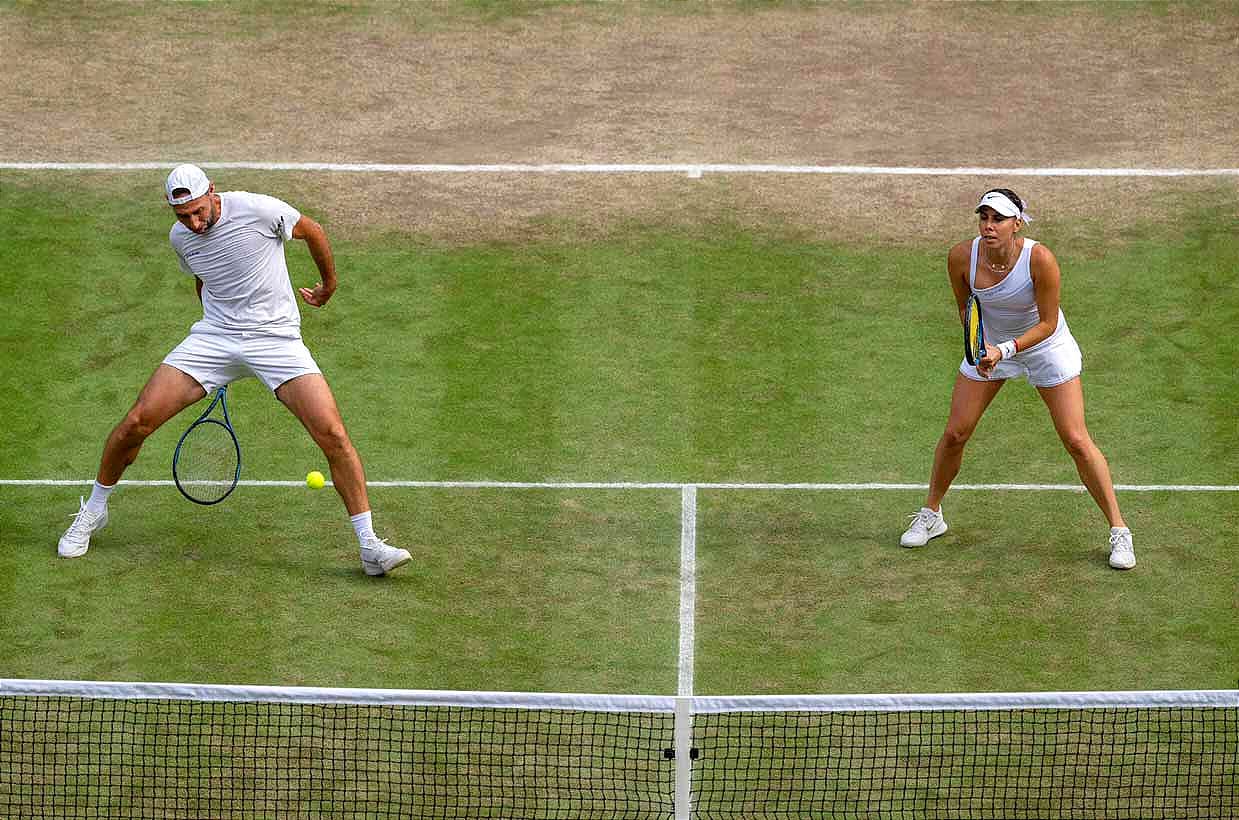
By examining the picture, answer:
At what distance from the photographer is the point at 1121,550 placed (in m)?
10.5

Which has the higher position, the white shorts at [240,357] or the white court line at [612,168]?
the white shorts at [240,357]

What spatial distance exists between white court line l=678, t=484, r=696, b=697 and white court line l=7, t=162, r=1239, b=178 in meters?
4.33

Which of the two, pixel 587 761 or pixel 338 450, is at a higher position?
pixel 338 450

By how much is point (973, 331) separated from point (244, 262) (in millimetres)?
3689

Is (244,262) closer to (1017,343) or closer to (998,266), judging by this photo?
(998,266)

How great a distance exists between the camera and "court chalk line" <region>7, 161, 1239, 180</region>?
15.1 meters

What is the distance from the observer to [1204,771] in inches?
346

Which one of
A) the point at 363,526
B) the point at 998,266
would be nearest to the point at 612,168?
the point at 363,526

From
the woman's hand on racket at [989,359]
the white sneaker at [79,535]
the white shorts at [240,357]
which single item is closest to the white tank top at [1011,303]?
the woman's hand on racket at [989,359]

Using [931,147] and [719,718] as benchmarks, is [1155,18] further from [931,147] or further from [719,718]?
[719,718]

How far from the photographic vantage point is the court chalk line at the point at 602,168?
15.1 m

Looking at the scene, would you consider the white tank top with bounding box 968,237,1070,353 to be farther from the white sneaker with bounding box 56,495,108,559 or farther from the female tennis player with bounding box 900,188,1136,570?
the white sneaker with bounding box 56,495,108,559

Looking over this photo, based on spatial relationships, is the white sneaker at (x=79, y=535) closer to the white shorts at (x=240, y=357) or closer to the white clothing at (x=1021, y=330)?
the white shorts at (x=240, y=357)

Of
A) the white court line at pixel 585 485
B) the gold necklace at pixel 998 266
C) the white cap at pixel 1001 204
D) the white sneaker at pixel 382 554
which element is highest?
the white cap at pixel 1001 204
